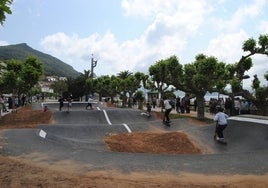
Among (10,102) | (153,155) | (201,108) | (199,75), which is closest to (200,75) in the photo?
(199,75)

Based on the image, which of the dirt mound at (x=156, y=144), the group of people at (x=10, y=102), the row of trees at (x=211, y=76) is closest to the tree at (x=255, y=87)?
the row of trees at (x=211, y=76)

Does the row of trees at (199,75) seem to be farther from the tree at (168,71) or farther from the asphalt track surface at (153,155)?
the asphalt track surface at (153,155)

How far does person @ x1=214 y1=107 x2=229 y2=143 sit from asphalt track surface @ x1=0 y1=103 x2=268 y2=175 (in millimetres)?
317

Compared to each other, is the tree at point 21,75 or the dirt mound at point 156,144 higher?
the tree at point 21,75

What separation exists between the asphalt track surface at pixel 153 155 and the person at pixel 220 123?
317 mm

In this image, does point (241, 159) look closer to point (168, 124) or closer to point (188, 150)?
point (188, 150)

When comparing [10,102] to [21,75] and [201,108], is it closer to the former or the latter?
[21,75]

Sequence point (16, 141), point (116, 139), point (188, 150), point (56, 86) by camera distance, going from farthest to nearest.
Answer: point (56, 86) < point (116, 139) < point (188, 150) < point (16, 141)

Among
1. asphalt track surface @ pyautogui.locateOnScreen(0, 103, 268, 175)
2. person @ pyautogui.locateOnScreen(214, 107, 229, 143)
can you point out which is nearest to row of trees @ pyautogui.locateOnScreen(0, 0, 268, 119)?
asphalt track surface @ pyautogui.locateOnScreen(0, 103, 268, 175)

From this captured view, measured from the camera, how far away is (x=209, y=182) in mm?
8242

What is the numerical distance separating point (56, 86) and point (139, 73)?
44.9 meters

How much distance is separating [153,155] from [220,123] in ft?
18.0

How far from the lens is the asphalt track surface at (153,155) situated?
375 inches

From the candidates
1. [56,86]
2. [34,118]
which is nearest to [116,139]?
[34,118]
